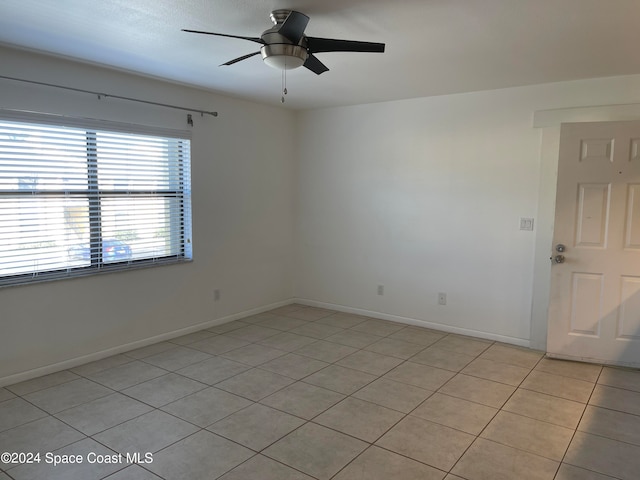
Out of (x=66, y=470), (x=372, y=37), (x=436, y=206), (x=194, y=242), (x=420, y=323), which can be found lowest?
(x=66, y=470)

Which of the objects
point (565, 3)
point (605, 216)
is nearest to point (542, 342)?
point (605, 216)

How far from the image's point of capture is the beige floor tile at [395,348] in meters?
3.96

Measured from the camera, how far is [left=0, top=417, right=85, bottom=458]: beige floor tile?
2441 mm

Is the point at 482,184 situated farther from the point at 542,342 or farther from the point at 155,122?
the point at 155,122

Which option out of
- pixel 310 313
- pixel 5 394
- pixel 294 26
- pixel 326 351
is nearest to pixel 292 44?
pixel 294 26

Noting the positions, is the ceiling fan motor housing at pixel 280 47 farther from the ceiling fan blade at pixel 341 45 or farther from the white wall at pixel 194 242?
the white wall at pixel 194 242

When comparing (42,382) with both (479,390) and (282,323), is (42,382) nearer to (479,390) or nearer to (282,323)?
(282,323)

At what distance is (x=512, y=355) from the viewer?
3920 millimetres

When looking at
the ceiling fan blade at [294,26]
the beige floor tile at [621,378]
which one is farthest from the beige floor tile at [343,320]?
the ceiling fan blade at [294,26]

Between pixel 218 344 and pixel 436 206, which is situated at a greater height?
pixel 436 206

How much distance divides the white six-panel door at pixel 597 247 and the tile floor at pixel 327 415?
258 mm

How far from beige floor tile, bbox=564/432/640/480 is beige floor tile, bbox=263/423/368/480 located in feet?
3.83

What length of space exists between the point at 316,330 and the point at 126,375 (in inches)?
74.4

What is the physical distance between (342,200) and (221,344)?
2193mm
